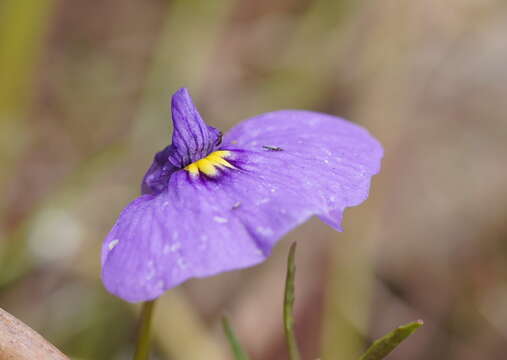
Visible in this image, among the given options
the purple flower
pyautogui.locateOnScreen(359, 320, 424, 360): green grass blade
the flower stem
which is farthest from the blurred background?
pyautogui.locateOnScreen(359, 320, 424, 360): green grass blade

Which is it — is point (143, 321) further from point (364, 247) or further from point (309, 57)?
point (309, 57)

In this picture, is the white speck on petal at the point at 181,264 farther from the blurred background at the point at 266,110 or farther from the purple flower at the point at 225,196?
the blurred background at the point at 266,110

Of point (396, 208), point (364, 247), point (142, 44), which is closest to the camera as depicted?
point (364, 247)

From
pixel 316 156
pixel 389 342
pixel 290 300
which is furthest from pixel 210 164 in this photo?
pixel 389 342

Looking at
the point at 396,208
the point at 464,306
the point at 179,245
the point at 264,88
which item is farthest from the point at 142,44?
the point at 179,245

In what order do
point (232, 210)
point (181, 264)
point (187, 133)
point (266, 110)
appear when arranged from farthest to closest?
point (266, 110) < point (187, 133) < point (232, 210) < point (181, 264)

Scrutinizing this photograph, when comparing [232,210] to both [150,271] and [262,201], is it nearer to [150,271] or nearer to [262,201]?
[262,201]
